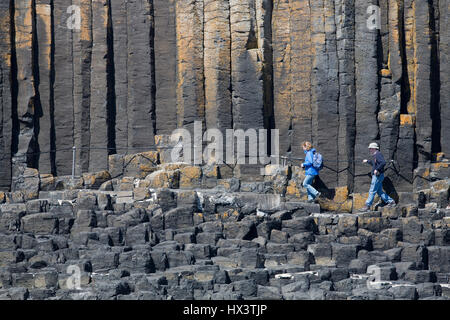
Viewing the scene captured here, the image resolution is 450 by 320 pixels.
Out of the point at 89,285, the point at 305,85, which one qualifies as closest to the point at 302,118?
the point at 305,85

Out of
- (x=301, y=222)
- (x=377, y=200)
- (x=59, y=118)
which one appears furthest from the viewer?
(x=59, y=118)

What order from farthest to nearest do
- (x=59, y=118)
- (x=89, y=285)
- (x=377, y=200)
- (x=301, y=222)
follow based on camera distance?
(x=59, y=118) → (x=377, y=200) → (x=301, y=222) → (x=89, y=285)

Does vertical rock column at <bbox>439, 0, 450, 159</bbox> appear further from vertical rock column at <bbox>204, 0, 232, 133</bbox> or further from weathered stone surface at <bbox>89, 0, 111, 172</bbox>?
weathered stone surface at <bbox>89, 0, 111, 172</bbox>

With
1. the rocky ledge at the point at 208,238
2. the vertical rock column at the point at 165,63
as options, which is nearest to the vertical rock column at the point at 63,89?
the rocky ledge at the point at 208,238

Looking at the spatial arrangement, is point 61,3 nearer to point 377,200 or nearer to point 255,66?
point 255,66

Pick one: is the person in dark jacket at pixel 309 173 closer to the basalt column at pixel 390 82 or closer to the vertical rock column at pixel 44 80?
the basalt column at pixel 390 82

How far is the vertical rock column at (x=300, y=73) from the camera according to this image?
21.8 meters

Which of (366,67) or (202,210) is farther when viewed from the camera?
(366,67)

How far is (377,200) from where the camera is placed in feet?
67.7

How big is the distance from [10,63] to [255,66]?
5.59 metres

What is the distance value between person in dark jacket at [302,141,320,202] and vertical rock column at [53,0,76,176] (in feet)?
18.6

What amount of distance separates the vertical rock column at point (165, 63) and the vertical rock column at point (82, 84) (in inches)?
62.7

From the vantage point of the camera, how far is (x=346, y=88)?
70.5 feet
